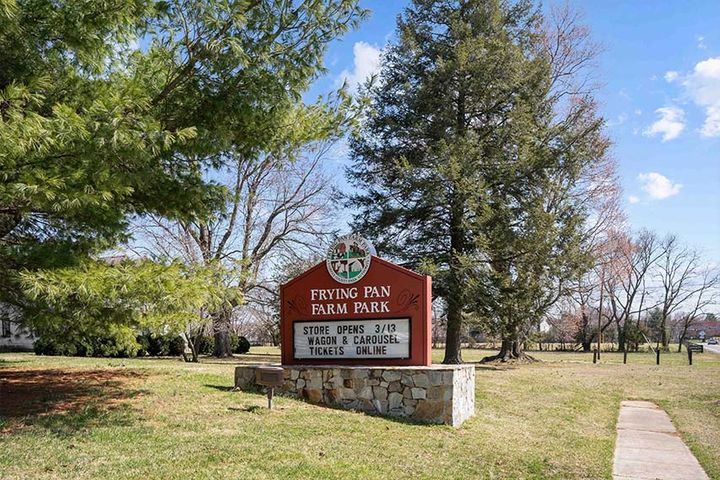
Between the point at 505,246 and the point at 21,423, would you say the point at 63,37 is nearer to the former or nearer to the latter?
the point at 21,423

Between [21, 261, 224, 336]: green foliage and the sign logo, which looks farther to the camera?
the sign logo

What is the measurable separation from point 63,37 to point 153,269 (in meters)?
2.99

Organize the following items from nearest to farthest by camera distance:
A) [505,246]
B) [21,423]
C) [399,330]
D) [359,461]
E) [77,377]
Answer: [359,461], [21,423], [399,330], [77,377], [505,246]

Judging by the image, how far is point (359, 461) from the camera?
6.53m

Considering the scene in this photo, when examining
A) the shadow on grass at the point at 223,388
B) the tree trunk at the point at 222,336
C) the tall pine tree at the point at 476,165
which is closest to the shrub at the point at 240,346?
the tree trunk at the point at 222,336

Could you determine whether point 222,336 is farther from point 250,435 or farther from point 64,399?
point 250,435

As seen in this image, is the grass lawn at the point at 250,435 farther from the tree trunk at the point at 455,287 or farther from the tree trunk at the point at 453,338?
the tree trunk at the point at 453,338

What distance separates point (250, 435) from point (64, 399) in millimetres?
3403

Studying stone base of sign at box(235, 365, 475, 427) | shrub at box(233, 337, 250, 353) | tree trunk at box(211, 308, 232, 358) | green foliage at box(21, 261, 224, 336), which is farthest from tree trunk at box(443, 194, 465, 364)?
green foliage at box(21, 261, 224, 336)

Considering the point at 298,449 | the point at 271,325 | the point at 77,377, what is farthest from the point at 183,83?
the point at 271,325

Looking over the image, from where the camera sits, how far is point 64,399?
8742 millimetres

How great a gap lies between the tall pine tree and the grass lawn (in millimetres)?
8118

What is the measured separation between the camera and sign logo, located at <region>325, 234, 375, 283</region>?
10383 millimetres

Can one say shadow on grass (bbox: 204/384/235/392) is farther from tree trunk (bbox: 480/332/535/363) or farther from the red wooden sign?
tree trunk (bbox: 480/332/535/363)
